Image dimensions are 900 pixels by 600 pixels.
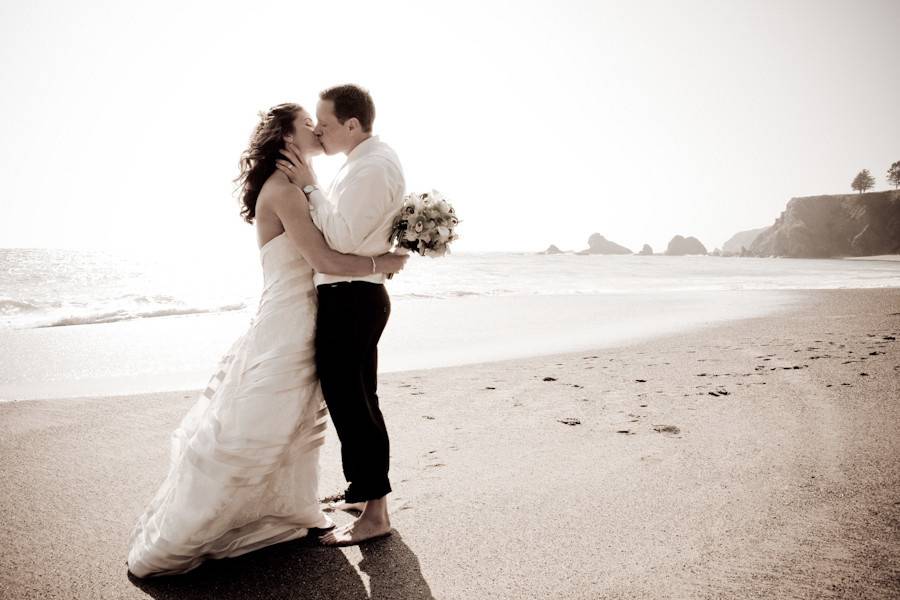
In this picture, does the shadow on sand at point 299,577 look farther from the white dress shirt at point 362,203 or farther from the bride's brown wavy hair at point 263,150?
the bride's brown wavy hair at point 263,150

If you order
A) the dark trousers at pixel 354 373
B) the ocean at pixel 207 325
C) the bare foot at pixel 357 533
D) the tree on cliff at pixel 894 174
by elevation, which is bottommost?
the bare foot at pixel 357 533

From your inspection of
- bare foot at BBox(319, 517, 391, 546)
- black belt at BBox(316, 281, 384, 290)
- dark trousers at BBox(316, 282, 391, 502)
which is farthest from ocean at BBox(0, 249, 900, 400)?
black belt at BBox(316, 281, 384, 290)

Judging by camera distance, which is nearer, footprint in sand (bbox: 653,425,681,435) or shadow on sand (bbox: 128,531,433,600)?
shadow on sand (bbox: 128,531,433,600)

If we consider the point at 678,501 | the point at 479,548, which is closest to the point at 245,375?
the point at 479,548

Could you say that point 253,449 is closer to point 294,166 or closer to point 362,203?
point 362,203

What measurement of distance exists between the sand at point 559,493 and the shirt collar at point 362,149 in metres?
2.20

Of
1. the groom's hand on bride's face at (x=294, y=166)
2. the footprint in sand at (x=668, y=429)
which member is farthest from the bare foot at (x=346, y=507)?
the footprint in sand at (x=668, y=429)

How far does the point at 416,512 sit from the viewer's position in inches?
142

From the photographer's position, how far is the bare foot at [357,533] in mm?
3225

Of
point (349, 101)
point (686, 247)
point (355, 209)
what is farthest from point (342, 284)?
point (686, 247)

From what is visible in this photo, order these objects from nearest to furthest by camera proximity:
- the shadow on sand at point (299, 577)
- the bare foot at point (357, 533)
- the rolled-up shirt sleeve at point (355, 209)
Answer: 1. the shadow on sand at point (299, 577)
2. the rolled-up shirt sleeve at point (355, 209)
3. the bare foot at point (357, 533)

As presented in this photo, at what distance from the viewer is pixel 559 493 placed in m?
3.77

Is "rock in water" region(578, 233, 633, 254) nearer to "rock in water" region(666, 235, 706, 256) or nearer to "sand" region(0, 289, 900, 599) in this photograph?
"rock in water" region(666, 235, 706, 256)

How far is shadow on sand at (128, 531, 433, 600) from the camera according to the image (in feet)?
9.00
